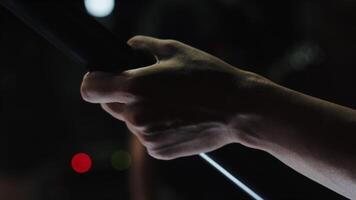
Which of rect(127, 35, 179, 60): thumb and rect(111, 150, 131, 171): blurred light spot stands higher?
rect(111, 150, 131, 171): blurred light spot

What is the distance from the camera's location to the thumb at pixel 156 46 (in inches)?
26.1

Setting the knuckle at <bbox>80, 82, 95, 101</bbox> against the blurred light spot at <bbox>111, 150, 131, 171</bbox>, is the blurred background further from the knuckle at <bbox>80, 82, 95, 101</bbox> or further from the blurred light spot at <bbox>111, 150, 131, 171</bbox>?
the knuckle at <bbox>80, 82, 95, 101</bbox>

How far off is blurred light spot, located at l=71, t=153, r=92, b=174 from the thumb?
5.24 feet

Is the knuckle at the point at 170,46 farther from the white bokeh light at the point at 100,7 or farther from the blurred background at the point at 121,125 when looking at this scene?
the white bokeh light at the point at 100,7

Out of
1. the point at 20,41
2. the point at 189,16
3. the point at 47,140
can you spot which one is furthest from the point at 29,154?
the point at 189,16

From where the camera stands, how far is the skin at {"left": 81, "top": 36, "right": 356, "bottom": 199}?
25.4 inches

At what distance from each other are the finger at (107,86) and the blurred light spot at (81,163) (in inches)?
63.8

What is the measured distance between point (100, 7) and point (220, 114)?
1.81m

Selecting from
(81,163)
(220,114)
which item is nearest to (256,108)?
(220,114)

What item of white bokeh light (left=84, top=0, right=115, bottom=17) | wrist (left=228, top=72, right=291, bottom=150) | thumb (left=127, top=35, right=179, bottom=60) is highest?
white bokeh light (left=84, top=0, right=115, bottom=17)

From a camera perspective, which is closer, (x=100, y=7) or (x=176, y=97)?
(x=176, y=97)

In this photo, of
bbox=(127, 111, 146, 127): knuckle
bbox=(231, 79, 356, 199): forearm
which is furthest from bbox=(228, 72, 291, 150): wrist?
bbox=(127, 111, 146, 127): knuckle

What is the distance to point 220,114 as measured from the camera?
686 millimetres

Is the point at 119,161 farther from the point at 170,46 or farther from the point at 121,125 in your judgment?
the point at 170,46
